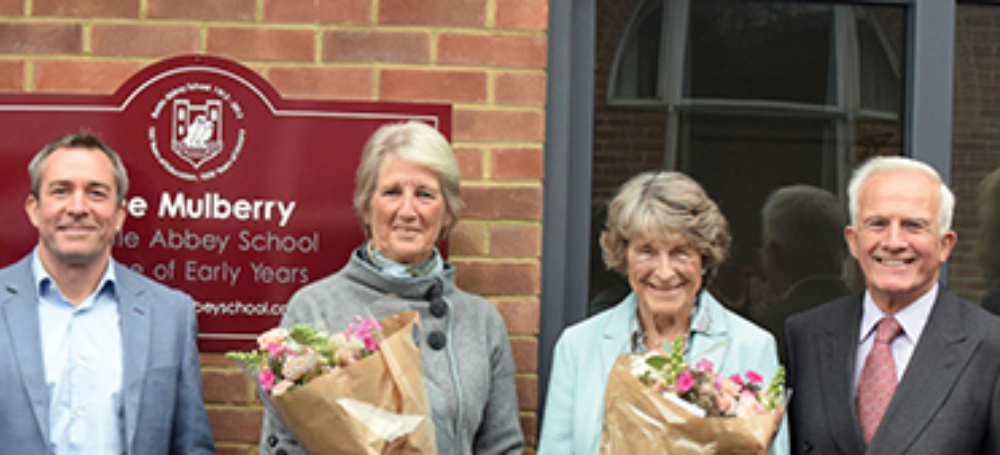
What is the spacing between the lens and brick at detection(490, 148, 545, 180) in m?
3.61

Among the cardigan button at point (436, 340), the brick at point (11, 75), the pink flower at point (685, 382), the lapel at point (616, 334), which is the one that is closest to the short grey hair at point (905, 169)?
the lapel at point (616, 334)

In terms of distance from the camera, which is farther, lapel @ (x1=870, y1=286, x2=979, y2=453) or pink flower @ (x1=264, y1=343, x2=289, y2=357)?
lapel @ (x1=870, y1=286, x2=979, y2=453)

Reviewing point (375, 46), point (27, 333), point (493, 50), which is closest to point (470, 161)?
point (493, 50)

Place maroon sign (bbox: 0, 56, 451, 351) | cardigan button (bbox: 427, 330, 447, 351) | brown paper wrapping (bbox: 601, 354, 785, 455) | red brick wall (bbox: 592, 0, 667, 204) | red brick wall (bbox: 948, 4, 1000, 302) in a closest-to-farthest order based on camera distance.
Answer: brown paper wrapping (bbox: 601, 354, 785, 455), cardigan button (bbox: 427, 330, 447, 351), maroon sign (bbox: 0, 56, 451, 351), red brick wall (bbox: 592, 0, 667, 204), red brick wall (bbox: 948, 4, 1000, 302)

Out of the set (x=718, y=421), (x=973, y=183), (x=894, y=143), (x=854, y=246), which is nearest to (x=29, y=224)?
(x=718, y=421)

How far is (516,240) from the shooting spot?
11.9 feet

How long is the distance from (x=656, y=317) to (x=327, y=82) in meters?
1.39

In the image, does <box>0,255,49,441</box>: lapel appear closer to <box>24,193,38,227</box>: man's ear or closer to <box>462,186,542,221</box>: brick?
<box>24,193,38,227</box>: man's ear

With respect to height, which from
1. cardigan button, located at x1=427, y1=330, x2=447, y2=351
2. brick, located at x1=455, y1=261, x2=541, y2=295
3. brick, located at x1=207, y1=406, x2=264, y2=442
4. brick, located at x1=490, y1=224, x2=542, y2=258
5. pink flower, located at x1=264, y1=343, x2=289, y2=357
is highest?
brick, located at x1=490, y1=224, x2=542, y2=258

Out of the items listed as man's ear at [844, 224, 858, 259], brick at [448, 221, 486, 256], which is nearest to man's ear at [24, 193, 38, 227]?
brick at [448, 221, 486, 256]

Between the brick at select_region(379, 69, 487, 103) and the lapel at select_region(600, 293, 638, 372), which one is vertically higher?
the brick at select_region(379, 69, 487, 103)

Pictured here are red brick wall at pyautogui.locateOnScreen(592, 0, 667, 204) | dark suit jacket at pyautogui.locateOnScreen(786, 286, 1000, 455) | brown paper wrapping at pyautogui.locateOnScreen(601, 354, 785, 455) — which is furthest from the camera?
red brick wall at pyautogui.locateOnScreen(592, 0, 667, 204)

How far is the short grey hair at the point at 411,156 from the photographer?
3086mm

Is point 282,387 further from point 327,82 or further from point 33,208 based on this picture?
point 327,82
